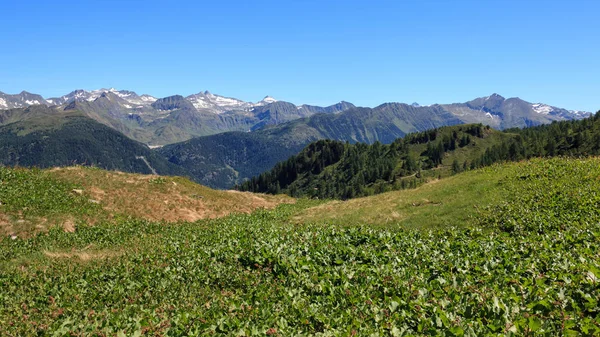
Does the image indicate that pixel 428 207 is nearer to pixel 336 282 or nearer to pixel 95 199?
pixel 336 282

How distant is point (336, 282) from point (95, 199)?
3239 cm

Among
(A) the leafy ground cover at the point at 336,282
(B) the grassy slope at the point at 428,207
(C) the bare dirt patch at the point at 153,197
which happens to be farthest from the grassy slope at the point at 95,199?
(B) the grassy slope at the point at 428,207

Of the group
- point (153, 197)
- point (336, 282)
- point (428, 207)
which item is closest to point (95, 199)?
point (153, 197)

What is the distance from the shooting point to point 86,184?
39156 millimetres

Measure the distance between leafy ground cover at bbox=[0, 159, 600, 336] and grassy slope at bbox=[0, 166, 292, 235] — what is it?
602 centimetres

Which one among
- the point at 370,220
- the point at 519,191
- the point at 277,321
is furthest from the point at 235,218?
the point at 277,321

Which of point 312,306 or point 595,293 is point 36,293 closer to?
point 312,306

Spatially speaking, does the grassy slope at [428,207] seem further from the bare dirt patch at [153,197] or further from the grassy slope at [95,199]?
the grassy slope at [95,199]

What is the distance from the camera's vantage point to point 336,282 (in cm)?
1298

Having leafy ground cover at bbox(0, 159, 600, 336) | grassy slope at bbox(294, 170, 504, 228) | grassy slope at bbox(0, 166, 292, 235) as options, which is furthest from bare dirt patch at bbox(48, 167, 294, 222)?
leafy ground cover at bbox(0, 159, 600, 336)

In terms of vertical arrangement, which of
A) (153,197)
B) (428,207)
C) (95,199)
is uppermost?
(95,199)

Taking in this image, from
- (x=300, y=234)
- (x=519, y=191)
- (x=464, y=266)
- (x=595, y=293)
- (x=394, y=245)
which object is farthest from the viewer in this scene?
(x=519, y=191)

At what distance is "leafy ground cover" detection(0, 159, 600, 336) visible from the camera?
8.98 m

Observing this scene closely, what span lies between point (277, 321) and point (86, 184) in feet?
122
